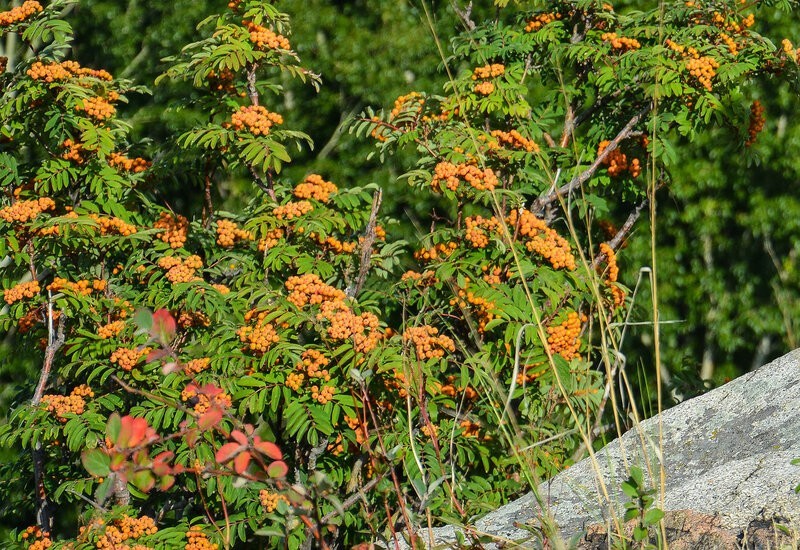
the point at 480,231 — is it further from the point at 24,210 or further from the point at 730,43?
the point at 24,210

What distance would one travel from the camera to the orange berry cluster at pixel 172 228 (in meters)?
3.95

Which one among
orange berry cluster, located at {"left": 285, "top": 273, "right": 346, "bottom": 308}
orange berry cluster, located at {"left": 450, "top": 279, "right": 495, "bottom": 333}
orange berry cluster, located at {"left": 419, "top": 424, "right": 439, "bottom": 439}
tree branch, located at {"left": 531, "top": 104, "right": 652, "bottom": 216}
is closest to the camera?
orange berry cluster, located at {"left": 419, "top": 424, "right": 439, "bottom": 439}

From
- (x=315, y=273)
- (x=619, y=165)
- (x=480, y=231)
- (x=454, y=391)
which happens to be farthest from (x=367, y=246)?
(x=619, y=165)

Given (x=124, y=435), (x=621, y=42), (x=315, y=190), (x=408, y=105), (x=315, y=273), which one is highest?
(x=124, y=435)

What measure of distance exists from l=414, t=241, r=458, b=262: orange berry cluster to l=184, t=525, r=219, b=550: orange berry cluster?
1.39 m

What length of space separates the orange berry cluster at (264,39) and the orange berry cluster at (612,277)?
66.2 inches

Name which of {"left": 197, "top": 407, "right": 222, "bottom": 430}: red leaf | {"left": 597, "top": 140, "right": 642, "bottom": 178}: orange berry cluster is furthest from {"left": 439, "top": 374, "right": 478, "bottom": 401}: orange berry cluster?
{"left": 197, "top": 407, "right": 222, "bottom": 430}: red leaf

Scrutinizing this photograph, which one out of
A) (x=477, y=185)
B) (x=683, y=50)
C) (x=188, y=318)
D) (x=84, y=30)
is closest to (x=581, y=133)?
(x=683, y=50)

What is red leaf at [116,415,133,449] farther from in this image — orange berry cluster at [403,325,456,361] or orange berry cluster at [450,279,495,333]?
orange berry cluster at [450,279,495,333]

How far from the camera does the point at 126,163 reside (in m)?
4.23

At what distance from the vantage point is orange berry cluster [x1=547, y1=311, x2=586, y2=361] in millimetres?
3801

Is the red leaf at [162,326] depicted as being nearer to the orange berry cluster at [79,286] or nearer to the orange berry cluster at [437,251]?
the orange berry cluster at [79,286]

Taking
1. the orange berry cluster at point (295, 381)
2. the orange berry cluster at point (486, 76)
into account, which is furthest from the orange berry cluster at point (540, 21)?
the orange berry cluster at point (295, 381)

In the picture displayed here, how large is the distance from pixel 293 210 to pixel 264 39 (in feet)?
2.51
